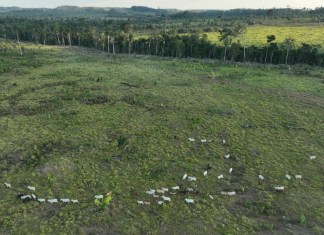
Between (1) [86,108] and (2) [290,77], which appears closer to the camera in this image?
(1) [86,108]

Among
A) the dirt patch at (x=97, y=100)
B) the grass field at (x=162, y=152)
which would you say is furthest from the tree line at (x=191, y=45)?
the dirt patch at (x=97, y=100)

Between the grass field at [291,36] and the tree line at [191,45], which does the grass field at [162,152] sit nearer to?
the tree line at [191,45]

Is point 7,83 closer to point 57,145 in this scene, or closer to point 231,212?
point 57,145

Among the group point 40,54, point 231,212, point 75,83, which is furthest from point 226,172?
point 40,54

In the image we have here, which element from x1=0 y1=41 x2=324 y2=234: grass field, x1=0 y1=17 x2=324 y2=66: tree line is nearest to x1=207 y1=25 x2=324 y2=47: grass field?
x1=0 y1=17 x2=324 y2=66: tree line

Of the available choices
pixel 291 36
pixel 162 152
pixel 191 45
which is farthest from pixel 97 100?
pixel 291 36

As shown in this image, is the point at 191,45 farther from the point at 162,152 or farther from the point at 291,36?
the point at 162,152

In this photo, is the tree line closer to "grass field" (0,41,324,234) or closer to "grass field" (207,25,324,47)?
"grass field" (207,25,324,47)

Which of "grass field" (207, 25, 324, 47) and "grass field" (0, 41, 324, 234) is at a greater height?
"grass field" (207, 25, 324, 47)
